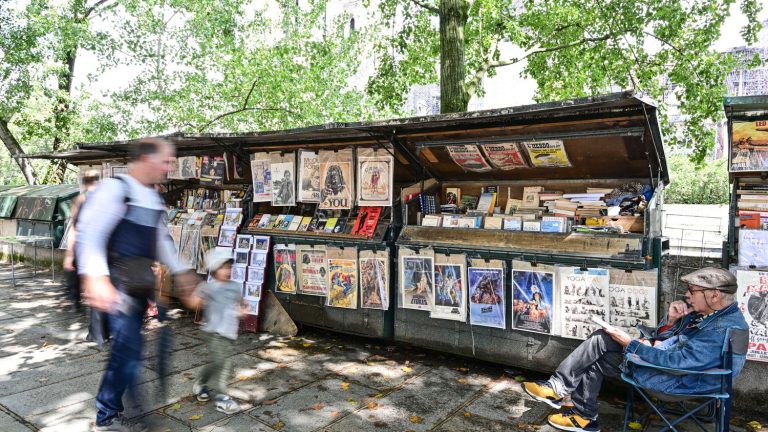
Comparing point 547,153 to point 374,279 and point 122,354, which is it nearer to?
point 374,279

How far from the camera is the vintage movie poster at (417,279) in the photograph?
17.1ft

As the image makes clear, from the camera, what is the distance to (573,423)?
3.61 meters

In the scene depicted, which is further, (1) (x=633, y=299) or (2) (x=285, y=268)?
(2) (x=285, y=268)

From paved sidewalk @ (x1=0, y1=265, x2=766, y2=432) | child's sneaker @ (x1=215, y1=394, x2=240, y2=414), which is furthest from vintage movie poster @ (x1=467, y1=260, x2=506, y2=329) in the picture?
child's sneaker @ (x1=215, y1=394, x2=240, y2=414)

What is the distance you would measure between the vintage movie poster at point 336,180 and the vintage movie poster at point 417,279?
1059 mm

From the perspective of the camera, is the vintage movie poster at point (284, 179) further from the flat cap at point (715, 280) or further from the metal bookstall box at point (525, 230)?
the flat cap at point (715, 280)

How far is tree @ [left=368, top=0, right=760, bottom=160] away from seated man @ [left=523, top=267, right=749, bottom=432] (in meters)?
5.61

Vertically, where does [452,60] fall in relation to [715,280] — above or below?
above

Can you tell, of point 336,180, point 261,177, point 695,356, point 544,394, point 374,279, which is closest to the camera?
point 695,356

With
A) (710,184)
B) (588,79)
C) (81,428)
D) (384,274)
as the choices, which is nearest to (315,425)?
(81,428)

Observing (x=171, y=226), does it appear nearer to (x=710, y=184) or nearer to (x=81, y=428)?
(x=81, y=428)

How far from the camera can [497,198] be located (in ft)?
19.0

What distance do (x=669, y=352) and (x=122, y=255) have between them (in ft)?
11.9

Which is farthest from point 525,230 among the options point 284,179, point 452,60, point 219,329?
point 452,60
